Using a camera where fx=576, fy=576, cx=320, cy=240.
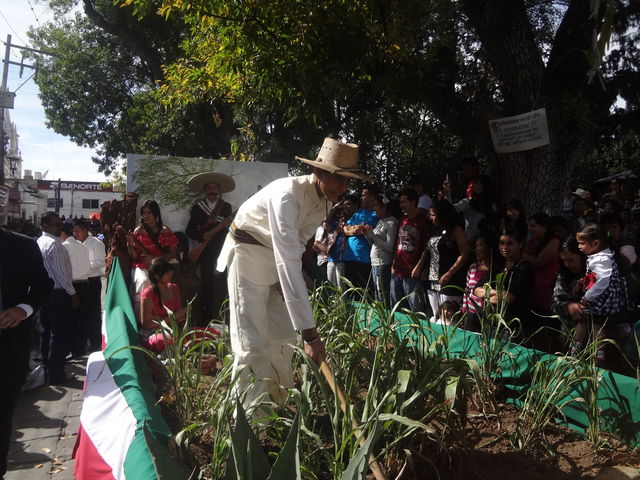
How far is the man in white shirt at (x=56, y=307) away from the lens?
5.97 m

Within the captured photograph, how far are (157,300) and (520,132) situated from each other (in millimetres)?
4095

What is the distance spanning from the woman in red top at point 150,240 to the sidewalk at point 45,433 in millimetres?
1497

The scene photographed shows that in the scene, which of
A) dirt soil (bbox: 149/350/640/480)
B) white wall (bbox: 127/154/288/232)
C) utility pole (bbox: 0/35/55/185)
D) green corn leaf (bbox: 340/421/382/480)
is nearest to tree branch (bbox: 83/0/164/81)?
utility pole (bbox: 0/35/55/185)

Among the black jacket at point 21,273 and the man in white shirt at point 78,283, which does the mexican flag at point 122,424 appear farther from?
the man in white shirt at point 78,283

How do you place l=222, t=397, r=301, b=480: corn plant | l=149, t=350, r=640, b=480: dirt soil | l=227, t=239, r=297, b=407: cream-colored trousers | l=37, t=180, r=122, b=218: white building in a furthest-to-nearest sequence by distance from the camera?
l=37, t=180, r=122, b=218: white building
l=227, t=239, r=297, b=407: cream-colored trousers
l=149, t=350, r=640, b=480: dirt soil
l=222, t=397, r=301, b=480: corn plant

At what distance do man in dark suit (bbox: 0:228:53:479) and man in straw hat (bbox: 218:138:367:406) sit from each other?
1140 millimetres

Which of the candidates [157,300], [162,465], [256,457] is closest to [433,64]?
[157,300]

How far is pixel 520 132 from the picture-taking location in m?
6.11

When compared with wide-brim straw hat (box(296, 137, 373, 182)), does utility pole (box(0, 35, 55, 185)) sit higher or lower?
higher

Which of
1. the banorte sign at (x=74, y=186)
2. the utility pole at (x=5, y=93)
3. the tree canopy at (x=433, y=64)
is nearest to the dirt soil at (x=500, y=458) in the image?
the tree canopy at (x=433, y=64)

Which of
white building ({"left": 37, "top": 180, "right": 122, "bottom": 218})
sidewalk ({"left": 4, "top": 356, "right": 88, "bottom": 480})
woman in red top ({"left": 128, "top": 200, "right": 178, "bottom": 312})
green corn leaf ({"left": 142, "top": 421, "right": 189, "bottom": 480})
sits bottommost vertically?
sidewalk ({"left": 4, "top": 356, "right": 88, "bottom": 480})

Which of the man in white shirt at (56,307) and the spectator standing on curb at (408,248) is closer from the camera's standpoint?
the man in white shirt at (56,307)

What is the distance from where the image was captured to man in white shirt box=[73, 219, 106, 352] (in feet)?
24.5

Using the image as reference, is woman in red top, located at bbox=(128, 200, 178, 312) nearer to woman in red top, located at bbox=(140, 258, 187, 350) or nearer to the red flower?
woman in red top, located at bbox=(140, 258, 187, 350)
